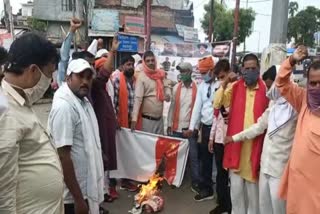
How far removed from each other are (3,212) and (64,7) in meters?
36.0

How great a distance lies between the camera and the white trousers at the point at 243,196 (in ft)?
13.0

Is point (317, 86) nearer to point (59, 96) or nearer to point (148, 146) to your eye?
point (59, 96)

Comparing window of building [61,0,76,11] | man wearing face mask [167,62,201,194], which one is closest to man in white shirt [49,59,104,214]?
man wearing face mask [167,62,201,194]

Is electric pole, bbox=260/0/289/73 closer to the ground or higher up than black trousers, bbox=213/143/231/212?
higher up


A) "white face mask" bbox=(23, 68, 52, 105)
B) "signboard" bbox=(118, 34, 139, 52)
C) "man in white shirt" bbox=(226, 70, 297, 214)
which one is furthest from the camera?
"signboard" bbox=(118, 34, 139, 52)

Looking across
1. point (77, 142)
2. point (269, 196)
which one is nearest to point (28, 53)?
point (77, 142)

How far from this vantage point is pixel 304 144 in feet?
9.70

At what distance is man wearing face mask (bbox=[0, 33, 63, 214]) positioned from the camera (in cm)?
182

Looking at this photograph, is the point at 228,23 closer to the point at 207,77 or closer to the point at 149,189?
the point at 207,77

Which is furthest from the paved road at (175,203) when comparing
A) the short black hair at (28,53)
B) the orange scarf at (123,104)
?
the short black hair at (28,53)

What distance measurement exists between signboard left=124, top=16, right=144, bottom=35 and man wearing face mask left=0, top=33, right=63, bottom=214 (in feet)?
92.1

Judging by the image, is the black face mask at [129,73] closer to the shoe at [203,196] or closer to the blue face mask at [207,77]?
the blue face mask at [207,77]

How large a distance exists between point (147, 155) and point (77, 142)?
9.31 ft

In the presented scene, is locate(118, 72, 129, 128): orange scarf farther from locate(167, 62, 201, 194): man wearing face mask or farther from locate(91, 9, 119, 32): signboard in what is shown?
locate(91, 9, 119, 32): signboard
